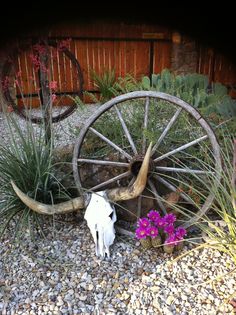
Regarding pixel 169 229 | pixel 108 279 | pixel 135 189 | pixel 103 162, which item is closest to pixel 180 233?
pixel 169 229

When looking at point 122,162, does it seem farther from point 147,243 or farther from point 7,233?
point 7,233

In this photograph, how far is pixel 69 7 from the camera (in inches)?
61.9

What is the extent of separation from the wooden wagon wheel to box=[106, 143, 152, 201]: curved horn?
0.11 metres

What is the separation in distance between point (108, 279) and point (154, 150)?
0.76m

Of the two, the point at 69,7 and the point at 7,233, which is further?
the point at 7,233

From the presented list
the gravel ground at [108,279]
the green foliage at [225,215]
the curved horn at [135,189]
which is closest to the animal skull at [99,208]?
the curved horn at [135,189]

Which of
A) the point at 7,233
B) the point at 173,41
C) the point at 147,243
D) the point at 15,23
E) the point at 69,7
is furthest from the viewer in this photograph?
the point at 173,41

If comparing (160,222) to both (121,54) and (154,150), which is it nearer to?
(154,150)

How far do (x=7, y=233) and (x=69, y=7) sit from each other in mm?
1381

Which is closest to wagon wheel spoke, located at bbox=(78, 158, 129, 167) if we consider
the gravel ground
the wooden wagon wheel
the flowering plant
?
the wooden wagon wheel

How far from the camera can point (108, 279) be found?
5.30 ft

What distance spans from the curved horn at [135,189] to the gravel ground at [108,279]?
0.99 ft

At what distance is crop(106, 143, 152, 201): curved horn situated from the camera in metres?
1.60

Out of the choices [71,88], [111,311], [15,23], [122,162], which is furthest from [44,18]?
[71,88]
